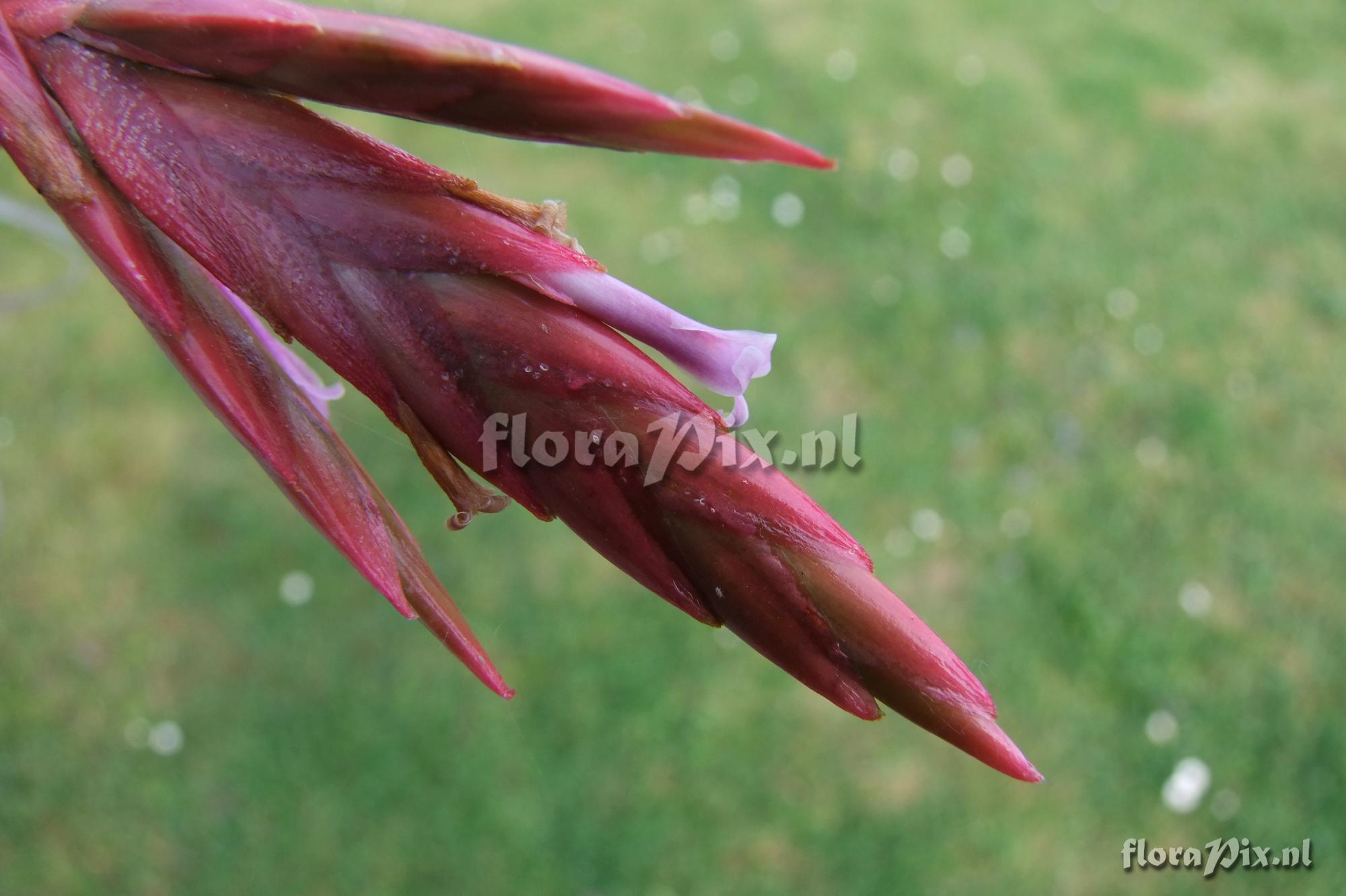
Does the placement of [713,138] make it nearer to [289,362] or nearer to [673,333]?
[673,333]

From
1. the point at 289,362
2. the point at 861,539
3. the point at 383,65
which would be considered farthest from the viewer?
the point at 861,539

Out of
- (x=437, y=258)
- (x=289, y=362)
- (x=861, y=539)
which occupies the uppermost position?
(x=437, y=258)

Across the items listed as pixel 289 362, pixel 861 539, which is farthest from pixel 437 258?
pixel 861 539

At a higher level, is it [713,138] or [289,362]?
[713,138]

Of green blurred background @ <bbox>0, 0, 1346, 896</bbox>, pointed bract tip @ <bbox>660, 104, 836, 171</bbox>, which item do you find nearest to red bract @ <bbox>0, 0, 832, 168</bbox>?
pointed bract tip @ <bbox>660, 104, 836, 171</bbox>

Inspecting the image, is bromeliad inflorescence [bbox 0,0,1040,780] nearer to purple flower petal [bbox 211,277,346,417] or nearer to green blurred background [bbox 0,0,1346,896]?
purple flower petal [bbox 211,277,346,417]

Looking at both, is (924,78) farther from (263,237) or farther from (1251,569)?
(263,237)

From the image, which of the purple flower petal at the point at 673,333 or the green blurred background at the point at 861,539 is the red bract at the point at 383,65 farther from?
the green blurred background at the point at 861,539

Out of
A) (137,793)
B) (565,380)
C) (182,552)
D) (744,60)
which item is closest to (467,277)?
(565,380)
